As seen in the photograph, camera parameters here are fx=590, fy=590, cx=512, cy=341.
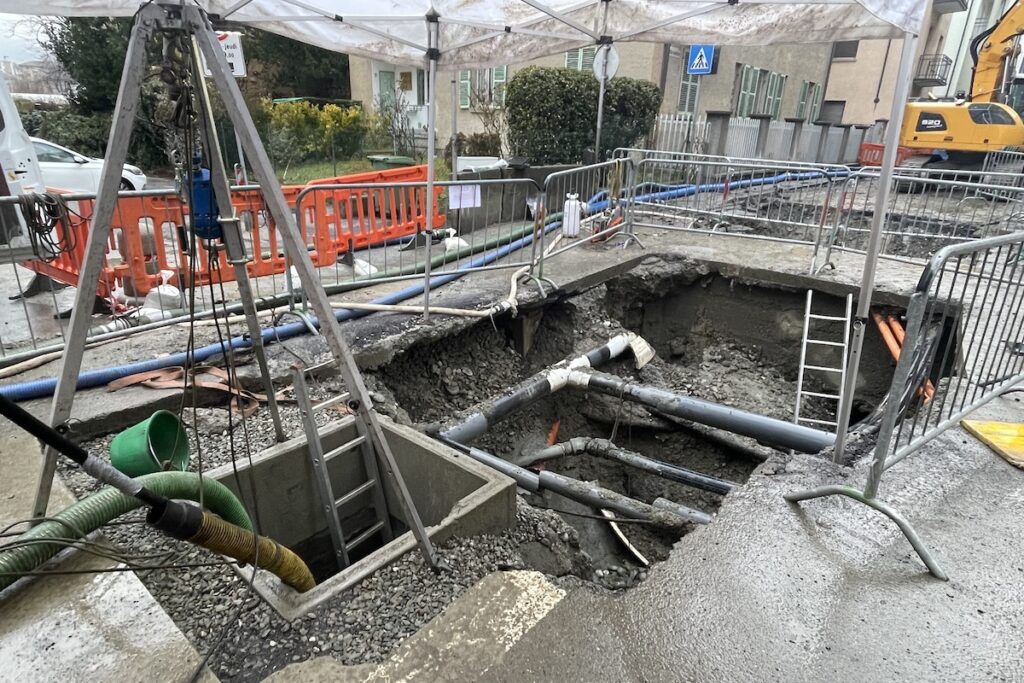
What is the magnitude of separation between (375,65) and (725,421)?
75.0ft

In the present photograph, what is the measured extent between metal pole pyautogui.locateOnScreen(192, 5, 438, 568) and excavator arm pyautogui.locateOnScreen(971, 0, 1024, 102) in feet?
56.0

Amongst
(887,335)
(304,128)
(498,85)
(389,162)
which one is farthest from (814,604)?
(304,128)

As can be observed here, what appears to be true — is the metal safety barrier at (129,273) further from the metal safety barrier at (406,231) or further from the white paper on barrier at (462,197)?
the white paper on barrier at (462,197)

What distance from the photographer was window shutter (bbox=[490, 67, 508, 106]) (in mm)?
16436

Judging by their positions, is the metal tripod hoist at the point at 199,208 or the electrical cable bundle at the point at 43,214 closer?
the metal tripod hoist at the point at 199,208

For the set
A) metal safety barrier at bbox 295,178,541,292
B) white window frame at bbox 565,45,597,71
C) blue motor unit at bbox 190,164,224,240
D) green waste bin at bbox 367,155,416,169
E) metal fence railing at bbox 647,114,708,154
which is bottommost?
metal safety barrier at bbox 295,178,541,292

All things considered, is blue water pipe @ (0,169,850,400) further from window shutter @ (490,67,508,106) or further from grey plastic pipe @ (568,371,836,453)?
window shutter @ (490,67,508,106)

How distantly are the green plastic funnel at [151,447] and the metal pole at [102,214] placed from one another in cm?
34

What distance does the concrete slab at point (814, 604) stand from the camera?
7.52 feet

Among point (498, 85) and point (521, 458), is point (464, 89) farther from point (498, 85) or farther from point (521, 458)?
point (521, 458)

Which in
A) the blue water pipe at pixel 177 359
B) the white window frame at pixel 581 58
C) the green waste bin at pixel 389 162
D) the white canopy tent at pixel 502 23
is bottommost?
the blue water pipe at pixel 177 359

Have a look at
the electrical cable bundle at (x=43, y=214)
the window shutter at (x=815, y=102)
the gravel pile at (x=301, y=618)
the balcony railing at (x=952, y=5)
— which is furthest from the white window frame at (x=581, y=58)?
the gravel pile at (x=301, y=618)

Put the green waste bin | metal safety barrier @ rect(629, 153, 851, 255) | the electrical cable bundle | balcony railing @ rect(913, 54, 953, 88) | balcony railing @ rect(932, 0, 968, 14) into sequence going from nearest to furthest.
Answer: the electrical cable bundle < metal safety barrier @ rect(629, 153, 851, 255) < balcony railing @ rect(932, 0, 968, 14) < the green waste bin < balcony railing @ rect(913, 54, 953, 88)

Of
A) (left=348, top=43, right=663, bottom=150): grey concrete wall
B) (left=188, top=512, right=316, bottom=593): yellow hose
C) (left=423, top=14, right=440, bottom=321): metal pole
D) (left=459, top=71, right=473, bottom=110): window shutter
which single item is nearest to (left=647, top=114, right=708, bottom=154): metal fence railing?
(left=348, top=43, right=663, bottom=150): grey concrete wall
